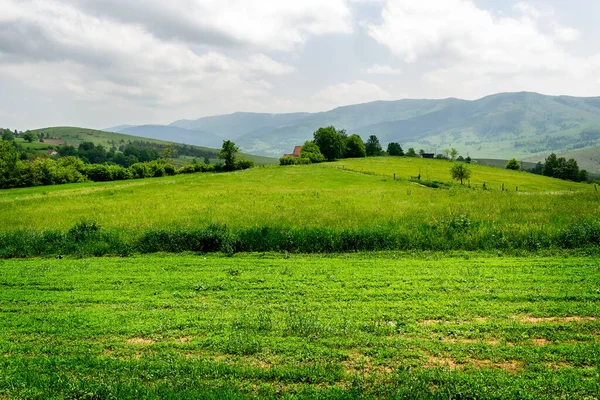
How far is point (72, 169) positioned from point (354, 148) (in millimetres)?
93488

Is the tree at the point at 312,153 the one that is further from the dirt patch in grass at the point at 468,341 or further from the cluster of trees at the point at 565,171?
the dirt patch in grass at the point at 468,341

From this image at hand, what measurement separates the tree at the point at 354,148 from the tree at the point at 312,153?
22893mm

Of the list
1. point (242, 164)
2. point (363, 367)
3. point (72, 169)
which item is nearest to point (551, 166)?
point (242, 164)

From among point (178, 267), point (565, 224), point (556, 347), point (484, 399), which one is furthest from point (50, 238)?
point (565, 224)

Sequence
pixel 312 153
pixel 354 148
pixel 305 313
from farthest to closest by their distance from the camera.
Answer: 1. pixel 354 148
2. pixel 312 153
3. pixel 305 313

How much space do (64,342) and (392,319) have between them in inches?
322

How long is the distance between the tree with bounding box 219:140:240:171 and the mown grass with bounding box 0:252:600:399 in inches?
3093

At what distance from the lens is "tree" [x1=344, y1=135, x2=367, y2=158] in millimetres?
133500

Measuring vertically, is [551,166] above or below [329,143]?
below

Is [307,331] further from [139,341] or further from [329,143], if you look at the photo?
[329,143]

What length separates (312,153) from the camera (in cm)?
10925

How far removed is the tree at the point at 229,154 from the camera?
89.9 metres

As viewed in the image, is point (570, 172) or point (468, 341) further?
point (570, 172)

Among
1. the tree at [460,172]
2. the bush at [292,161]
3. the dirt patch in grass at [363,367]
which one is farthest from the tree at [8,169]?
the tree at [460,172]
